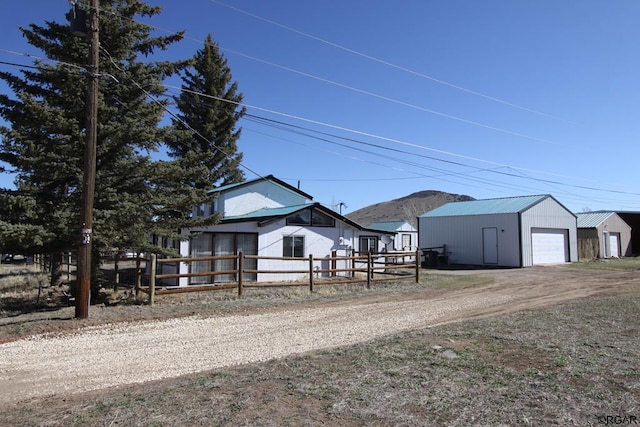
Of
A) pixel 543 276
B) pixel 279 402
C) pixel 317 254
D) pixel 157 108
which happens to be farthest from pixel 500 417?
pixel 543 276

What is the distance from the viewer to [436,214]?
34.5m

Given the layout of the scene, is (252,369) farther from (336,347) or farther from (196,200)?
(196,200)

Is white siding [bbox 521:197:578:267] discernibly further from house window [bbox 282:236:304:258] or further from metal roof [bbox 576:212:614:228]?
house window [bbox 282:236:304:258]

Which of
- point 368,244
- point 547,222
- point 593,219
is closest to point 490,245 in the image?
point 547,222

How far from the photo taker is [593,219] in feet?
124

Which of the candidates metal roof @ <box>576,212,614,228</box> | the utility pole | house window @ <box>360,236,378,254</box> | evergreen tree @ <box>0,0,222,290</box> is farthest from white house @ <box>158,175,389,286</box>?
metal roof @ <box>576,212,614,228</box>

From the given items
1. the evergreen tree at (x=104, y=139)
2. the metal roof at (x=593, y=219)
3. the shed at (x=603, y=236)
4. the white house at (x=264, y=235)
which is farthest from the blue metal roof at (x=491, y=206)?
the evergreen tree at (x=104, y=139)

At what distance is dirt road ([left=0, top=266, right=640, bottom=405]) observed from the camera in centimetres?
629

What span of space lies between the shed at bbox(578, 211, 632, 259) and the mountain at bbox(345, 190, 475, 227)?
201 ft

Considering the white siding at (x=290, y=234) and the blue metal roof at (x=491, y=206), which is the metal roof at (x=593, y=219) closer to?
the blue metal roof at (x=491, y=206)

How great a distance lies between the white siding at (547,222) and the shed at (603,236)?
277 cm

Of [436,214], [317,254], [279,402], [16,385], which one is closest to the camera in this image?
[279,402]

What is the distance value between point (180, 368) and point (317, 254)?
1448 cm

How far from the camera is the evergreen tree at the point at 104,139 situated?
12.5 m
